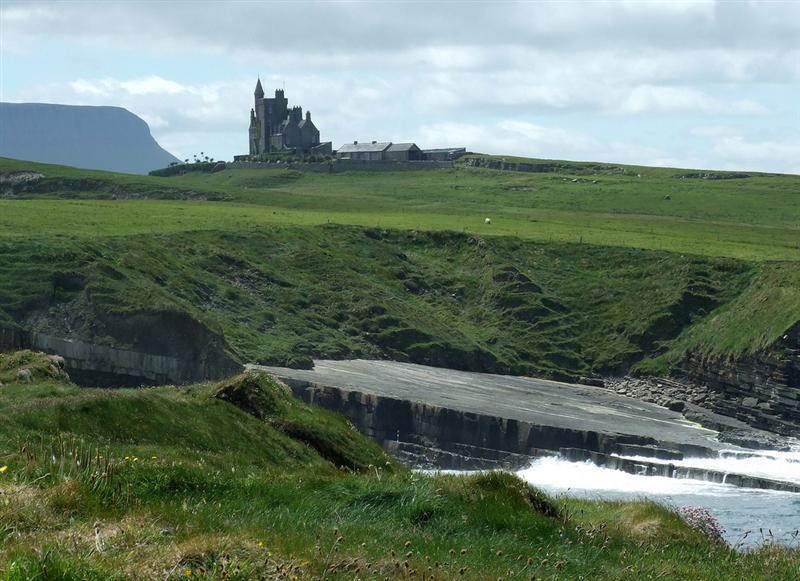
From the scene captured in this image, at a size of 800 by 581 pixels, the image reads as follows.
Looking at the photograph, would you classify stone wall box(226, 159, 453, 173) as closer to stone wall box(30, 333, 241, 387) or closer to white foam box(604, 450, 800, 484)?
stone wall box(30, 333, 241, 387)

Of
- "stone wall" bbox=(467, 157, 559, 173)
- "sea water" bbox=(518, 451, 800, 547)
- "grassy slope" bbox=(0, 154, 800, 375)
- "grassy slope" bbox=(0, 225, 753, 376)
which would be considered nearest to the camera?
"sea water" bbox=(518, 451, 800, 547)

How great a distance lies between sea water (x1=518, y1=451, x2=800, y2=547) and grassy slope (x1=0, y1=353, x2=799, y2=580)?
993 inches

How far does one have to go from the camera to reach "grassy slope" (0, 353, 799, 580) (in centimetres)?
1080

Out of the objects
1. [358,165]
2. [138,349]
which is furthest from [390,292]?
[358,165]

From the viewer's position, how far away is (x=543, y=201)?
5344 inches

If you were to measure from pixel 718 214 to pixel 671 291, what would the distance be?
136ft

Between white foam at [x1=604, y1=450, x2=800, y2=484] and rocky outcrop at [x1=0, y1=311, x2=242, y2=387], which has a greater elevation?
rocky outcrop at [x1=0, y1=311, x2=242, y2=387]

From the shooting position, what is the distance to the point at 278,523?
13.2 metres

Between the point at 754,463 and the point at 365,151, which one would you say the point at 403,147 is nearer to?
the point at 365,151

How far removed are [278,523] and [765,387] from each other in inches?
2370

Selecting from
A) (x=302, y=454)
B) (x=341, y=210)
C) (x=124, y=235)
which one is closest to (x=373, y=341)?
(x=124, y=235)

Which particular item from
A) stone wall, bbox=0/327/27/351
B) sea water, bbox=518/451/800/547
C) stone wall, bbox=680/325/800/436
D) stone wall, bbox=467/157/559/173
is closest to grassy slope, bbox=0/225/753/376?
stone wall, bbox=0/327/27/351

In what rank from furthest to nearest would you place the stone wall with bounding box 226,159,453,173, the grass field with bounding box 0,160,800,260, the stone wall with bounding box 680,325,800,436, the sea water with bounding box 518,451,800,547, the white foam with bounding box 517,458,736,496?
the stone wall with bounding box 226,159,453,173, the grass field with bounding box 0,160,800,260, the stone wall with bounding box 680,325,800,436, the white foam with bounding box 517,458,736,496, the sea water with bounding box 518,451,800,547

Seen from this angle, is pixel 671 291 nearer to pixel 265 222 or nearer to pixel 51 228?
pixel 265 222
